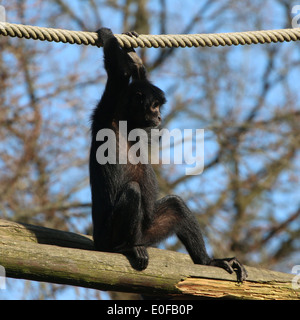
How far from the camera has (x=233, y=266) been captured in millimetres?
7012

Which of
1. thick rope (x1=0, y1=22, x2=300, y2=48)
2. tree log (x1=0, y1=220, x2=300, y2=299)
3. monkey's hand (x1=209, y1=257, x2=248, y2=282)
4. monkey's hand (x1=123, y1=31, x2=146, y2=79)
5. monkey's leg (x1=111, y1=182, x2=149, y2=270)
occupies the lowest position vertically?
tree log (x1=0, y1=220, x2=300, y2=299)

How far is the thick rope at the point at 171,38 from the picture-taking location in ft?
21.4

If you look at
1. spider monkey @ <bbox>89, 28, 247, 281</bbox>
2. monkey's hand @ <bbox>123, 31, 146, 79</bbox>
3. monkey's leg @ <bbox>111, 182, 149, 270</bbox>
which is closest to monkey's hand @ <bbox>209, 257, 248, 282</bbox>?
spider monkey @ <bbox>89, 28, 247, 281</bbox>

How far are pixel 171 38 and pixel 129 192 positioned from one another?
2062 millimetres

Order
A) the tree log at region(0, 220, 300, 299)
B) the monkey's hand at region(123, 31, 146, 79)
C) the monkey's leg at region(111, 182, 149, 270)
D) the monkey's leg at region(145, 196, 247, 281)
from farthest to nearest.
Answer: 1. the monkey's hand at region(123, 31, 146, 79)
2. the monkey's leg at region(145, 196, 247, 281)
3. the monkey's leg at region(111, 182, 149, 270)
4. the tree log at region(0, 220, 300, 299)

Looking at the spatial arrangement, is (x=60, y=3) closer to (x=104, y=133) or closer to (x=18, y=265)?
(x=104, y=133)

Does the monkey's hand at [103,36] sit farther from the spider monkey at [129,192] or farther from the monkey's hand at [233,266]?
the monkey's hand at [233,266]

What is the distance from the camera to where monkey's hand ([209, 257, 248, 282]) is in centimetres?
678

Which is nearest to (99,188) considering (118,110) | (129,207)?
(129,207)

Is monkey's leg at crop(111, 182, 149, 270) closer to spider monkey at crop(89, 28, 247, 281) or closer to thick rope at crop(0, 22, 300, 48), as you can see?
spider monkey at crop(89, 28, 247, 281)

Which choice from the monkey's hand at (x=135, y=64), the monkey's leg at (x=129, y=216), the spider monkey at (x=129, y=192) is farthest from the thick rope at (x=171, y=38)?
the monkey's leg at (x=129, y=216)

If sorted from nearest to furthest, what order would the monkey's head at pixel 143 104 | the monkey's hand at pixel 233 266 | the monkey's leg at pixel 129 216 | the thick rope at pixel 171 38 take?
the thick rope at pixel 171 38 < the monkey's hand at pixel 233 266 < the monkey's leg at pixel 129 216 < the monkey's head at pixel 143 104

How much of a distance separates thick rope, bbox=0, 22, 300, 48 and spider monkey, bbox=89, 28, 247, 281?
1.03 ft
